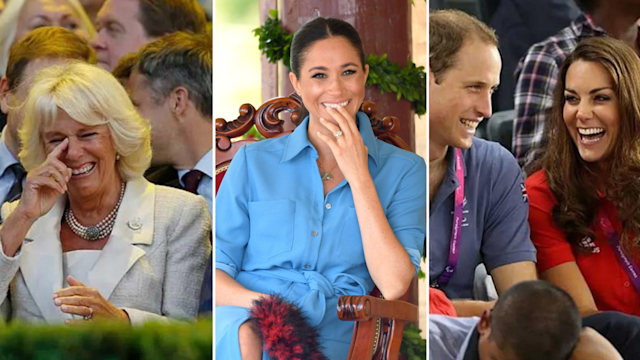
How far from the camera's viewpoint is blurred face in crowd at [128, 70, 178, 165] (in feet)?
13.1

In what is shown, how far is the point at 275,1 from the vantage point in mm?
4133

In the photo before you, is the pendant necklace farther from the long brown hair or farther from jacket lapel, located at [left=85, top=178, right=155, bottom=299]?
the long brown hair

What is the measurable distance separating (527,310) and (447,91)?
104 centimetres

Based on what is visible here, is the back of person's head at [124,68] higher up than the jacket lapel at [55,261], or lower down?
higher up

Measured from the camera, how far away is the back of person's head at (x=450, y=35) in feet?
13.4

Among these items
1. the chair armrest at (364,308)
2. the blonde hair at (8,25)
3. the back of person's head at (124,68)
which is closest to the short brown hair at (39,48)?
the blonde hair at (8,25)

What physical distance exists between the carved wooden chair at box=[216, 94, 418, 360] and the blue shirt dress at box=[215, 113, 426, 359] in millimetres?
47

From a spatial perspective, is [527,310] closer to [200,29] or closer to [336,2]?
[336,2]

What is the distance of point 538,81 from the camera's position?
4.14 meters

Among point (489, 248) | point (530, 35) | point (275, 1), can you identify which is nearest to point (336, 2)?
point (275, 1)

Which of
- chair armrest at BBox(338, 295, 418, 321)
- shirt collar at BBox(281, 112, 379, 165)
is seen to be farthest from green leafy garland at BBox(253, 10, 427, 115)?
chair armrest at BBox(338, 295, 418, 321)

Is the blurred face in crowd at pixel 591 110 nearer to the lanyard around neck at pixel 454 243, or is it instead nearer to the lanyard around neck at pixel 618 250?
the lanyard around neck at pixel 618 250

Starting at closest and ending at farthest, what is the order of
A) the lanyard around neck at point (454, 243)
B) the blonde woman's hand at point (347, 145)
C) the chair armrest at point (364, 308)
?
the chair armrest at point (364, 308) → the blonde woman's hand at point (347, 145) → the lanyard around neck at point (454, 243)

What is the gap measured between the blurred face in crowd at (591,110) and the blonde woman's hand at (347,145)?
955mm
